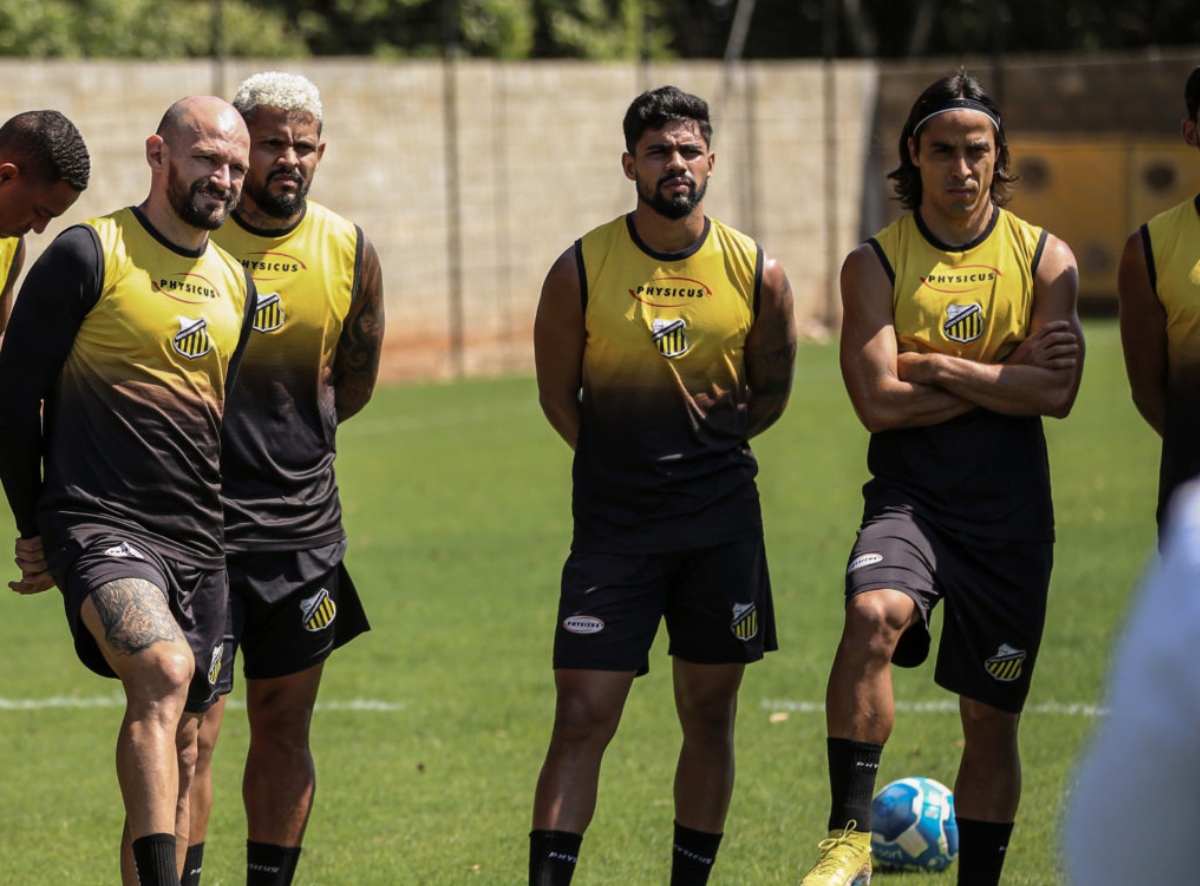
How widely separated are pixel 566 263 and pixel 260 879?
2268 millimetres

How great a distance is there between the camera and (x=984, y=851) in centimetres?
552

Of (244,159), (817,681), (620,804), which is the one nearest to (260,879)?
(620,804)

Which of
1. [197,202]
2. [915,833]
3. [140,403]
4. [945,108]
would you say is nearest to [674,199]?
[945,108]

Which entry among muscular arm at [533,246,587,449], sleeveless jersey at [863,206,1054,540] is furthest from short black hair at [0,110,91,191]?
sleeveless jersey at [863,206,1054,540]

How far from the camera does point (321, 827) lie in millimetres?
6836

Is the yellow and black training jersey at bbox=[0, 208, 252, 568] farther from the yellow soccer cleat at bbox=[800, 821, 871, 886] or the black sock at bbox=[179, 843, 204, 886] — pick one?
the yellow soccer cleat at bbox=[800, 821, 871, 886]

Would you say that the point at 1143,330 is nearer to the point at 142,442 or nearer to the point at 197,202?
the point at 197,202

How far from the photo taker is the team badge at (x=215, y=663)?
16.7 feet

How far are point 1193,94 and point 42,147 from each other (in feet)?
11.5

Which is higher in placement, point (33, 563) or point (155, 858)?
point (33, 563)

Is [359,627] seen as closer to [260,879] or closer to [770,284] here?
[260,879]

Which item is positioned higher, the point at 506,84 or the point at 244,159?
the point at 506,84

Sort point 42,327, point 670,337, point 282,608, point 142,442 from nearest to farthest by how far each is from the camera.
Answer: point 42,327, point 142,442, point 670,337, point 282,608

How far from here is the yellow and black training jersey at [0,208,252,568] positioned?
189 inches
